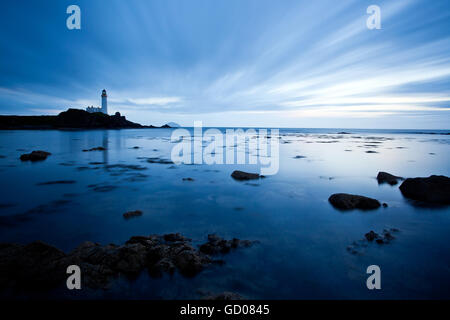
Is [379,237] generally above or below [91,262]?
below

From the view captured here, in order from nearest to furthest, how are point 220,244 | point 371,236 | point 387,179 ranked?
point 220,244, point 371,236, point 387,179

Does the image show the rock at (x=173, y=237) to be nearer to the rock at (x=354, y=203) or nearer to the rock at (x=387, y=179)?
the rock at (x=354, y=203)

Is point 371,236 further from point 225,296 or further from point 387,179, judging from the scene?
point 387,179

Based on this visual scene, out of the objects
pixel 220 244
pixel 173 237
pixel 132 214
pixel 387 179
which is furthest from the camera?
pixel 387 179

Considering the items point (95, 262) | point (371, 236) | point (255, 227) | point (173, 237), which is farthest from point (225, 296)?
point (371, 236)

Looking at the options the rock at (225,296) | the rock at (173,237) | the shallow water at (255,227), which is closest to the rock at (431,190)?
the shallow water at (255,227)

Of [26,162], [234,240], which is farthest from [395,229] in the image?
[26,162]

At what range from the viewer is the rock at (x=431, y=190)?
9.57 metres

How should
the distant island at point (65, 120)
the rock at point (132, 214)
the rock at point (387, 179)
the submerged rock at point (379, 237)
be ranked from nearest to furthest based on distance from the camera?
1. the submerged rock at point (379, 237)
2. the rock at point (132, 214)
3. the rock at point (387, 179)
4. the distant island at point (65, 120)

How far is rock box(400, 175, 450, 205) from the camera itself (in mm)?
9570

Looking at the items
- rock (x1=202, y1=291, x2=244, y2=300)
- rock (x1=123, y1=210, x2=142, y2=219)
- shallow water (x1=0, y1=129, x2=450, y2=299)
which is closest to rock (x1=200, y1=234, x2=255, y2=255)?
shallow water (x1=0, y1=129, x2=450, y2=299)

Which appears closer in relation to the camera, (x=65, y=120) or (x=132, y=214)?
(x=132, y=214)

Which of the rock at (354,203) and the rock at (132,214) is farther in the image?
the rock at (354,203)

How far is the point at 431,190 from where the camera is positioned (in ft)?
32.3
